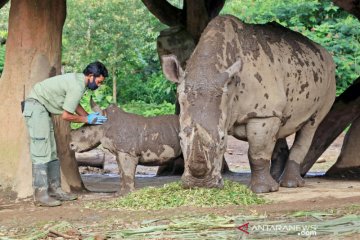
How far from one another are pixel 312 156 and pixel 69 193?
169 inches

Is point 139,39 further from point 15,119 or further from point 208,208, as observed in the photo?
point 208,208

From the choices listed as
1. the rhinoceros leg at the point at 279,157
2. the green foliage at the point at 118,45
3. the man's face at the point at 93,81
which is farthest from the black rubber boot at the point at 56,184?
the green foliage at the point at 118,45

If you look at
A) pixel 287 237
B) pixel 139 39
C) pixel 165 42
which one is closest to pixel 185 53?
pixel 165 42

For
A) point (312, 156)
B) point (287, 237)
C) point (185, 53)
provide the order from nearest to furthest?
1. point (287, 237)
2. point (312, 156)
3. point (185, 53)

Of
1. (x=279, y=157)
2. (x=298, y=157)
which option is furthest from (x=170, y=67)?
(x=279, y=157)

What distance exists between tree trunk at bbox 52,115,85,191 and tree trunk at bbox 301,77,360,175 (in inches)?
150

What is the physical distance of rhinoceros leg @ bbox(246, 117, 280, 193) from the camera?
977 centimetres

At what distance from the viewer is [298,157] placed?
11188 millimetres

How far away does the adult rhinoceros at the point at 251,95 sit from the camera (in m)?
8.72

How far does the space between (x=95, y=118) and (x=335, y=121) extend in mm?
4710

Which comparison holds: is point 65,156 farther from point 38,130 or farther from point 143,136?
point 143,136

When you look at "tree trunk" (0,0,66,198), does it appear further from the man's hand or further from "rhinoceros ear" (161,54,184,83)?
"rhinoceros ear" (161,54,184,83)

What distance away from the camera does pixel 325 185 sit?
10836 mm

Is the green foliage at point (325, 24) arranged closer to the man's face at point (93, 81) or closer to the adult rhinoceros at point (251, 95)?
the adult rhinoceros at point (251, 95)
